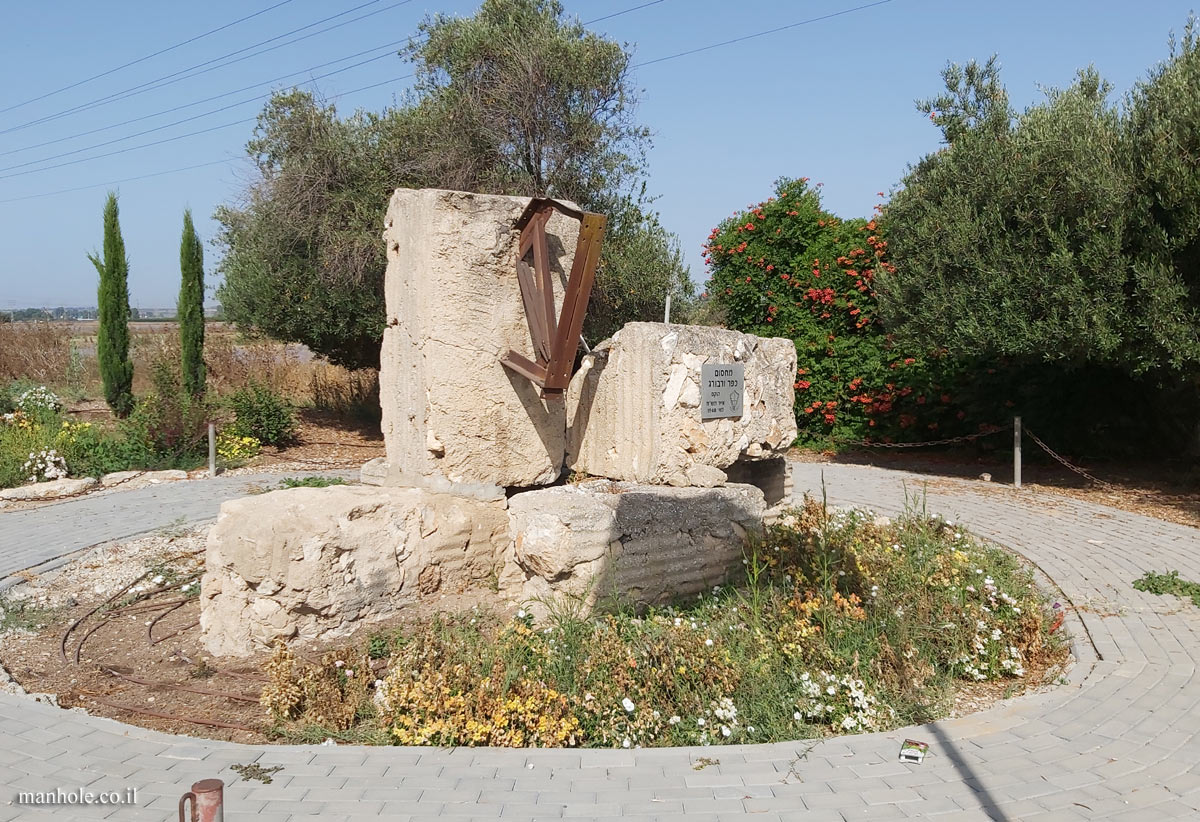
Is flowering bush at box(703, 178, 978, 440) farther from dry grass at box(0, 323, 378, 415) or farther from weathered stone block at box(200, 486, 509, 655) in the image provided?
weathered stone block at box(200, 486, 509, 655)

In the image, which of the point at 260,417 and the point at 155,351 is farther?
the point at 155,351

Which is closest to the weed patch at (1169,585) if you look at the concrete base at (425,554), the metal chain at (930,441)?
the concrete base at (425,554)

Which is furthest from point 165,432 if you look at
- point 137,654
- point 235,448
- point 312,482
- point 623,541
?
point 623,541

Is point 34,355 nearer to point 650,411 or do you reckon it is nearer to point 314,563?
point 314,563

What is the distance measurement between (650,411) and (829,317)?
9014 millimetres

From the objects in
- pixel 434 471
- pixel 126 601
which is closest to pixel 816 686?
pixel 434 471

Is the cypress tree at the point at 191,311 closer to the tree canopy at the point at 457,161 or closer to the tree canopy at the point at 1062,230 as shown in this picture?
the tree canopy at the point at 457,161

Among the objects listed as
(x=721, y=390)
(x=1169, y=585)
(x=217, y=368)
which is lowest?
(x=1169, y=585)

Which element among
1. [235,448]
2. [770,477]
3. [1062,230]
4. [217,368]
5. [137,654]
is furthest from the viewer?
[217,368]

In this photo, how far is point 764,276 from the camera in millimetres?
15445

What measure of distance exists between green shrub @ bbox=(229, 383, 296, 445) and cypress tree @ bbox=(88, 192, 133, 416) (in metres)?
2.43

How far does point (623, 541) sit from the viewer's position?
19.0 ft

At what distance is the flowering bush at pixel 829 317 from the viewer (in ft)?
48.0

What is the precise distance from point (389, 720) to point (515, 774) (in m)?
0.88
